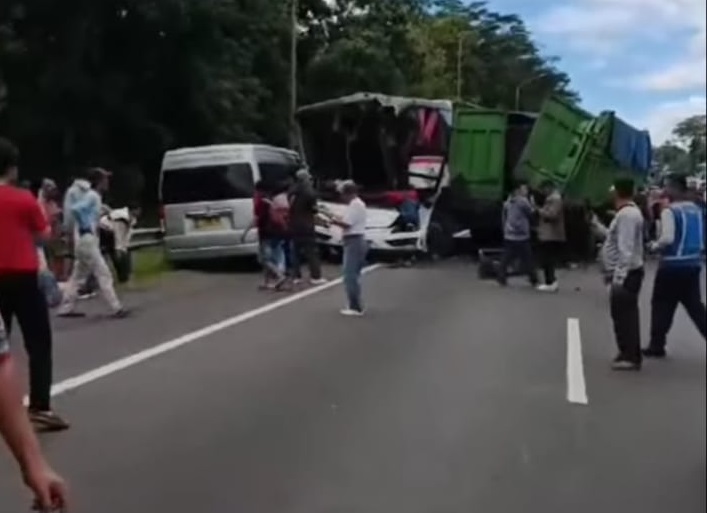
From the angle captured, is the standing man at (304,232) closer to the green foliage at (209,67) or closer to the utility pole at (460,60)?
the green foliage at (209,67)

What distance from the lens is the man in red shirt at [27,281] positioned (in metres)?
8.71

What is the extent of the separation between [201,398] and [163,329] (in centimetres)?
489

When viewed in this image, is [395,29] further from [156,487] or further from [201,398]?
[201,398]

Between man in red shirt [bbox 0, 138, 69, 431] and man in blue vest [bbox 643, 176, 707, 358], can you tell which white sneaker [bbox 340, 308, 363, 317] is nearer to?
man in blue vest [bbox 643, 176, 707, 358]

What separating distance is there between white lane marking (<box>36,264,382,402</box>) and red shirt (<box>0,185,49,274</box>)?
6.82 ft

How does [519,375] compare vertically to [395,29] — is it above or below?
below

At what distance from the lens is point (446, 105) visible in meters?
5.53

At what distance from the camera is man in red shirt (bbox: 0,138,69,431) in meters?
8.71

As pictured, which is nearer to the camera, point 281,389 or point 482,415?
point 482,415

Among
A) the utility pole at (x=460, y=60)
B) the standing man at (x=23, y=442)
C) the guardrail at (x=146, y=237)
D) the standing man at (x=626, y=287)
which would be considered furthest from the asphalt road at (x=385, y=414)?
the standing man at (x=23, y=442)

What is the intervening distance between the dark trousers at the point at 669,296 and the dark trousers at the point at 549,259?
73 cm

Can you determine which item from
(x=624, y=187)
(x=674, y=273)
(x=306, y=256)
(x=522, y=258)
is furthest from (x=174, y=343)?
(x=624, y=187)

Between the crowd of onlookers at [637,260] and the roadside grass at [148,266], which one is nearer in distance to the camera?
the crowd of onlookers at [637,260]

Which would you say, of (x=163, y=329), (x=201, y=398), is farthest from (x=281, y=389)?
(x=163, y=329)
